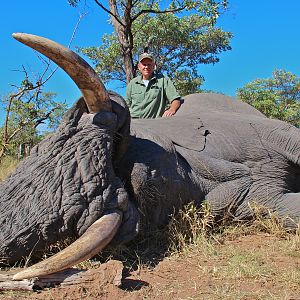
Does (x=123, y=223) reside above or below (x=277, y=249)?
above

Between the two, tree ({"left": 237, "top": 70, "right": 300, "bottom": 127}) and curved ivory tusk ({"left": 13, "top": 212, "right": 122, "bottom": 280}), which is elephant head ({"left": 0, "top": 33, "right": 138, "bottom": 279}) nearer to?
curved ivory tusk ({"left": 13, "top": 212, "right": 122, "bottom": 280})

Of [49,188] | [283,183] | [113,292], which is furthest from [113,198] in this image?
[283,183]

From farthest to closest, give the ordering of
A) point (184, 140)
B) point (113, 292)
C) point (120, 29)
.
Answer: point (120, 29), point (184, 140), point (113, 292)

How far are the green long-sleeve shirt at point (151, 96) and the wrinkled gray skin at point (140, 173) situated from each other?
0.99 metres

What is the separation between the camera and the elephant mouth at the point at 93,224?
2.67 meters

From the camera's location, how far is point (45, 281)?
2764mm

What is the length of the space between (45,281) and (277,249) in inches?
67.2

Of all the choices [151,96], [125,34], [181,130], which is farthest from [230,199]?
[125,34]

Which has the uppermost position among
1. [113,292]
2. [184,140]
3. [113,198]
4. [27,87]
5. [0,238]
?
[27,87]

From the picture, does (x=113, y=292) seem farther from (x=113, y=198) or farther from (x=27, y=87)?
(x=27, y=87)

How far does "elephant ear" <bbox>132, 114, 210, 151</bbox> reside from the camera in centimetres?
419

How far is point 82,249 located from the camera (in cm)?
279

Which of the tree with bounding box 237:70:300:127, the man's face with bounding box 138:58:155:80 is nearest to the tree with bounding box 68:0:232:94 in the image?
the tree with bounding box 237:70:300:127

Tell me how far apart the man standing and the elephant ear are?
141cm
